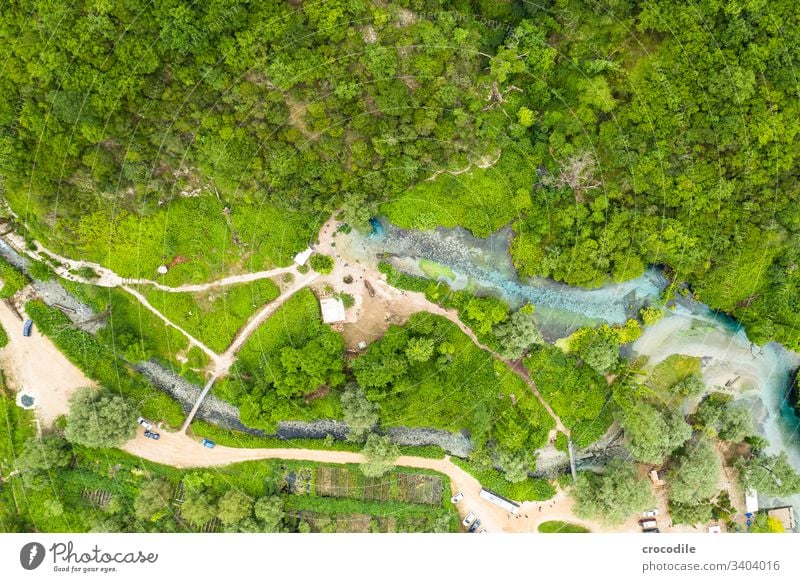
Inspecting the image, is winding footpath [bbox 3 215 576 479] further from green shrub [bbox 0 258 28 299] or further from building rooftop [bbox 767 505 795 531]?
building rooftop [bbox 767 505 795 531]

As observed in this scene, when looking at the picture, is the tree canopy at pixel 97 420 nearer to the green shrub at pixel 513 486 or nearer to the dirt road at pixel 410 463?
the dirt road at pixel 410 463

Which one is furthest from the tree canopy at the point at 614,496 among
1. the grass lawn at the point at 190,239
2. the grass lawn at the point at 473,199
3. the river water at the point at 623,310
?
the grass lawn at the point at 190,239

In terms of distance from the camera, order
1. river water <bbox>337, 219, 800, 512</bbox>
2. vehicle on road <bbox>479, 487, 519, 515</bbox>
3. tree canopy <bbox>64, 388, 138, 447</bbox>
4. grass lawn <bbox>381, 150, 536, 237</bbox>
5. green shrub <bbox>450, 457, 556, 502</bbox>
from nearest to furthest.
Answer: tree canopy <bbox>64, 388, 138, 447</bbox>, grass lawn <bbox>381, 150, 536, 237</bbox>, vehicle on road <bbox>479, 487, 519, 515</bbox>, green shrub <bbox>450, 457, 556, 502</bbox>, river water <bbox>337, 219, 800, 512</bbox>

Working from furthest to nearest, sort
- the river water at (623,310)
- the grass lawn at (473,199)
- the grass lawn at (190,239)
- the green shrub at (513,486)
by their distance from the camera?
the river water at (623,310), the green shrub at (513,486), the grass lawn at (473,199), the grass lawn at (190,239)

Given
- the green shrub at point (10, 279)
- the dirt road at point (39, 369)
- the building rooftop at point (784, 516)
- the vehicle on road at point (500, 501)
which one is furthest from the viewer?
the building rooftop at point (784, 516)

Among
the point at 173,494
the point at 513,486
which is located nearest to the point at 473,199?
the point at 513,486

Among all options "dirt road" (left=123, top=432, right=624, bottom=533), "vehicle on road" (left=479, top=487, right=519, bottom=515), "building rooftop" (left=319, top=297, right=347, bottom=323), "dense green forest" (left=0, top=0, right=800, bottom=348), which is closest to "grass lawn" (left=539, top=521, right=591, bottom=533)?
"dirt road" (left=123, top=432, right=624, bottom=533)

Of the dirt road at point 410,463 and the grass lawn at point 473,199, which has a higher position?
the grass lawn at point 473,199

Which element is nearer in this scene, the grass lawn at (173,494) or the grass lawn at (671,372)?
the grass lawn at (173,494)

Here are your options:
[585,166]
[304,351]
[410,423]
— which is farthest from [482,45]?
[410,423]
